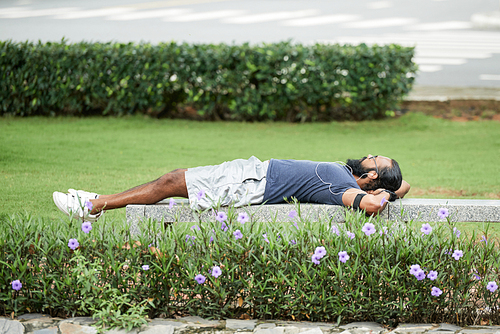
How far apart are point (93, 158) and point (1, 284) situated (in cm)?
487

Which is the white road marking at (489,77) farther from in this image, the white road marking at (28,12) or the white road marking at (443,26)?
the white road marking at (28,12)

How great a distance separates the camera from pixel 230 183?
12.7 ft

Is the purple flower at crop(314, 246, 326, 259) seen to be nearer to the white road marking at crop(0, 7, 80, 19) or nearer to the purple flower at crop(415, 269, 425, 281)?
the purple flower at crop(415, 269, 425, 281)

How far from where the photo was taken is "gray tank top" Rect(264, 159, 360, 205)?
378cm

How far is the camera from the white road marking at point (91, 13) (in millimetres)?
16688

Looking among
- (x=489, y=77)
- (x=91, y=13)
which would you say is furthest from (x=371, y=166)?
(x=91, y=13)

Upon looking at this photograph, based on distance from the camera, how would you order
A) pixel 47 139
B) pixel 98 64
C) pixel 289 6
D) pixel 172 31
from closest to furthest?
pixel 47 139 < pixel 98 64 < pixel 172 31 < pixel 289 6

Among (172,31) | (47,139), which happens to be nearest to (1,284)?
(47,139)

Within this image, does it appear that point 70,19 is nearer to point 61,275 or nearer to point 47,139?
point 47,139

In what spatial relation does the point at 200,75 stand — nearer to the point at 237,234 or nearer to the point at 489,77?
the point at 237,234

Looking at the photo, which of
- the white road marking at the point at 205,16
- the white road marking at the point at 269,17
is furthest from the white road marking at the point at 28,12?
the white road marking at the point at 269,17

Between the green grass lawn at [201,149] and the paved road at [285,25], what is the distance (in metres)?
5.49

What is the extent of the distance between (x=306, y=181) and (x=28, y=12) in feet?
51.7

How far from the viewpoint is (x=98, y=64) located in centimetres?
1060
